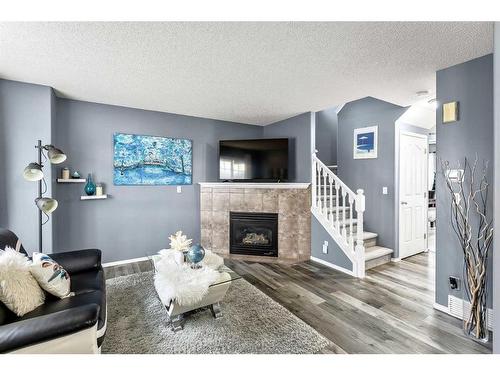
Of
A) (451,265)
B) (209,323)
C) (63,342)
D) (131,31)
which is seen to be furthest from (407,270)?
(131,31)

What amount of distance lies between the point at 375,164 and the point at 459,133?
1.76 meters

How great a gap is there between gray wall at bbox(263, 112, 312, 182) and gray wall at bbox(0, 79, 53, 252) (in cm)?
334

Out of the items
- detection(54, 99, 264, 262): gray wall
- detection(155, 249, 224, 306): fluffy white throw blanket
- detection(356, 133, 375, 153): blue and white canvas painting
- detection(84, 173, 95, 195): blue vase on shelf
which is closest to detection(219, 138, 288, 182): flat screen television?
detection(54, 99, 264, 262): gray wall

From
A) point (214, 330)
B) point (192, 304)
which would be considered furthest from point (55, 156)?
point (214, 330)

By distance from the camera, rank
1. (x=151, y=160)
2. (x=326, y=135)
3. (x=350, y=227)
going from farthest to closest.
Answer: (x=326, y=135) → (x=151, y=160) → (x=350, y=227)

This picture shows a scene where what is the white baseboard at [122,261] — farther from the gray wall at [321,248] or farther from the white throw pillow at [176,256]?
the gray wall at [321,248]

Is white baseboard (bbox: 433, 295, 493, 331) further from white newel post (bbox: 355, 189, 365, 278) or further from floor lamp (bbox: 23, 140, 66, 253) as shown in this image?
floor lamp (bbox: 23, 140, 66, 253)

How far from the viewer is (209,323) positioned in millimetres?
2000

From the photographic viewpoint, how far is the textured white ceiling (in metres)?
1.67

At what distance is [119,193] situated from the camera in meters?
3.49

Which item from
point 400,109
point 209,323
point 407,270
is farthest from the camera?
point 400,109

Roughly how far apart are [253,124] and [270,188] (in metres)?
1.52

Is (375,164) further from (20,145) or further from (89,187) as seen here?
(20,145)

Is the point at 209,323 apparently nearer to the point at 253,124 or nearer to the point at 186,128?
the point at 186,128
